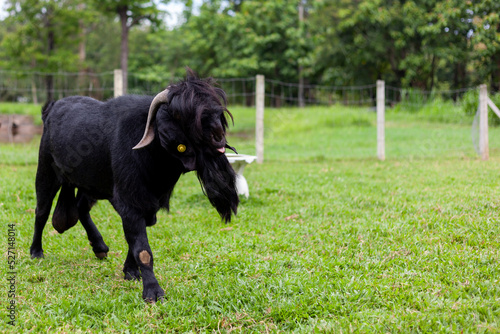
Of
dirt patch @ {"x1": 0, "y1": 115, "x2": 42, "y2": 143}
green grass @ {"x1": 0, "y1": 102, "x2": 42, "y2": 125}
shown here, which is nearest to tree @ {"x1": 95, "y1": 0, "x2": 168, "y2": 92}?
green grass @ {"x1": 0, "y1": 102, "x2": 42, "y2": 125}

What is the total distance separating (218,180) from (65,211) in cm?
195

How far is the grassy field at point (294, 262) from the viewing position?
3.21 m

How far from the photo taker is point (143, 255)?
3498 millimetres

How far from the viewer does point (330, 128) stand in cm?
1880

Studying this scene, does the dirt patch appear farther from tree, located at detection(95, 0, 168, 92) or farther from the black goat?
the black goat

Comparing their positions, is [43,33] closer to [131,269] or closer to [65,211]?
[65,211]

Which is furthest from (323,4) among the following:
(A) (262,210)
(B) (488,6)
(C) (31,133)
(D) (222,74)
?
(A) (262,210)

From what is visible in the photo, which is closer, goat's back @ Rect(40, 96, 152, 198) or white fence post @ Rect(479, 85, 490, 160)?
goat's back @ Rect(40, 96, 152, 198)

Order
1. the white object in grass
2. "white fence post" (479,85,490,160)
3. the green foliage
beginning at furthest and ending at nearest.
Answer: the green foliage, "white fence post" (479,85,490,160), the white object in grass

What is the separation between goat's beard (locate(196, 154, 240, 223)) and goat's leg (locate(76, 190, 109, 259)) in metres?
1.67

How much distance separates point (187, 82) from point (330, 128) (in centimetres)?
1586

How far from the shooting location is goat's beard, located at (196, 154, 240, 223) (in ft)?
10.9

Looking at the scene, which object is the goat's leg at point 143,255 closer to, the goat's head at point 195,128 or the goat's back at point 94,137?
the goat's back at point 94,137

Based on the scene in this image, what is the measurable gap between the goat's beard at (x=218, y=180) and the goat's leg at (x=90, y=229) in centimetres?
167
